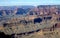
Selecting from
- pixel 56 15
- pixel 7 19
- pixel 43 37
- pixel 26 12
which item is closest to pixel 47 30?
pixel 43 37

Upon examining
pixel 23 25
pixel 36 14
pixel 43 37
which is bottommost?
pixel 43 37

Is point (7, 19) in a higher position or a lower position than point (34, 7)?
lower

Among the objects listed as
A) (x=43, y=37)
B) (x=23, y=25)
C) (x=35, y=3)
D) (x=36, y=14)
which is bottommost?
(x=43, y=37)

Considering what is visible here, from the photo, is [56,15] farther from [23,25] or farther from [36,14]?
[23,25]

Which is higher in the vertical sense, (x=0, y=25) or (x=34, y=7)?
(x=34, y=7)

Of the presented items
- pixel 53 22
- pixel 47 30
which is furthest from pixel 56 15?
pixel 47 30

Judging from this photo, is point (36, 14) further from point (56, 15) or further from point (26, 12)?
point (56, 15)

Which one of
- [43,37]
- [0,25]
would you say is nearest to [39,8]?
[43,37]
